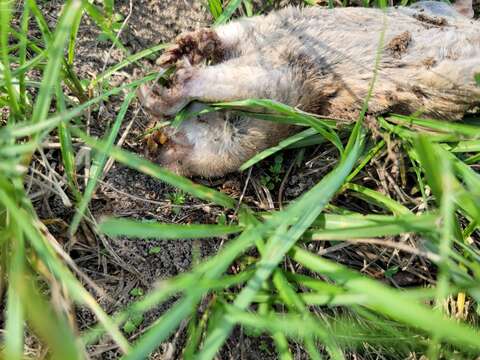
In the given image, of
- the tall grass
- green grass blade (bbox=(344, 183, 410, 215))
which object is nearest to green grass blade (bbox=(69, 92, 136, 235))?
the tall grass

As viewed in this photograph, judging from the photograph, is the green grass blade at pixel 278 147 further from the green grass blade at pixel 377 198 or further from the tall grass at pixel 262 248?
the green grass blade at pixel 377 198

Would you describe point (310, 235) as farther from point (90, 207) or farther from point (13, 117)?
point (13, 117)

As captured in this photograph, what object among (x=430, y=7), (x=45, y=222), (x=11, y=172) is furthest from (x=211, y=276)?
(x=430, y=7)

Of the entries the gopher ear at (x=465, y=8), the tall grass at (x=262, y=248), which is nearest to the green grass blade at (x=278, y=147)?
the tall grass at (x=262, y=248)

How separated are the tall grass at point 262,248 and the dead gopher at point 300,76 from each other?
105mm

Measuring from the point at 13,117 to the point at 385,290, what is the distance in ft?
5.75

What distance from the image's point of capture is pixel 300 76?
2451 mm

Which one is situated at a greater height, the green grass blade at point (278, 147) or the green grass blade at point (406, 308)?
the green grass blade at point (406, 308)

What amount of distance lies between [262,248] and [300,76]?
3.33 ft

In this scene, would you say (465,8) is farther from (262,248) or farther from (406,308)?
(406,308)

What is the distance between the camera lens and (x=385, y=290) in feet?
4.58

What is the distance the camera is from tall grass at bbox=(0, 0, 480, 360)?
1.46 metres

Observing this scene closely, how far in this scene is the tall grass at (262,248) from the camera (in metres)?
1.46

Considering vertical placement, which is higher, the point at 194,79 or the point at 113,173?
Answer: the point at 194,79
